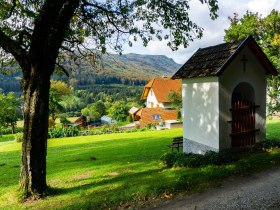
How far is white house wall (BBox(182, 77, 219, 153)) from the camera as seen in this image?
12383 mm

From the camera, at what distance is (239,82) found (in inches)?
497

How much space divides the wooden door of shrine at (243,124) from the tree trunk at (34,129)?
26.3ft

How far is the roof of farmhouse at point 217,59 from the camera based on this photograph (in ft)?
39.7

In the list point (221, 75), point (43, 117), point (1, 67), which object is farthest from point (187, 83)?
point (1, 67)

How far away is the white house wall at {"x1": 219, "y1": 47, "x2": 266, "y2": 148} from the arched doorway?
25 cm

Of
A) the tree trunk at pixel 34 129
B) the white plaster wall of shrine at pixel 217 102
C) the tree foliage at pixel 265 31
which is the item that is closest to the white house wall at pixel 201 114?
the white plaster wall of shrine at pixel 217 102

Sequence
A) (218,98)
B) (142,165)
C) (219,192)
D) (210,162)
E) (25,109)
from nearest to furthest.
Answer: (219,192) → (25,109) → (210,162) → (218,98) → (142,165)

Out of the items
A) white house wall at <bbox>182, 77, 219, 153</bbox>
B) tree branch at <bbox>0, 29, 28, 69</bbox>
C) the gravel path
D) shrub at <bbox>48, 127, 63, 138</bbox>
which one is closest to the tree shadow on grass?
the gravel path

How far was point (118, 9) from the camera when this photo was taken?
12.7m

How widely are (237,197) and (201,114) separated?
17.9 ft

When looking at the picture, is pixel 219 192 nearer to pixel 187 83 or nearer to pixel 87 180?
pixel 87 180

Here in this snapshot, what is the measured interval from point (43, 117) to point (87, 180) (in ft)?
12.2

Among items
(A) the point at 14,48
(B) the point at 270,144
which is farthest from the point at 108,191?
(B) the point at 270,144

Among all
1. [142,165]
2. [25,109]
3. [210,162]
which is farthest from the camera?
[142,165]
